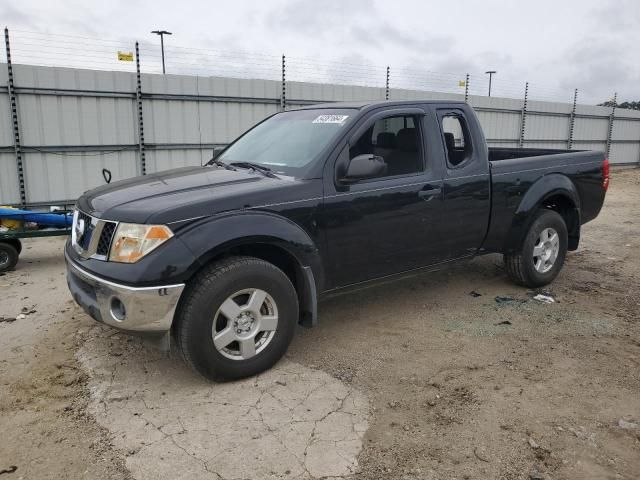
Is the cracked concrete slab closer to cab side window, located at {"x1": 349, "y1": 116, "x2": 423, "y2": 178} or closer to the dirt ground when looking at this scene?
the dirt ground

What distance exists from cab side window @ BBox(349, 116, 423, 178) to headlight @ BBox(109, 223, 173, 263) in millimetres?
1857

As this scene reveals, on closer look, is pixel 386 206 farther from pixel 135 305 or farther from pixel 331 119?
pixel 135 305

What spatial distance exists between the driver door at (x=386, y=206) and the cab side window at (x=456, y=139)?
24cm

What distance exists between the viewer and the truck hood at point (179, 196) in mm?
3246

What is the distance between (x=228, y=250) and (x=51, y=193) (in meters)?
7.63

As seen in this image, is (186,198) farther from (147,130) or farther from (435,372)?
(147,130)

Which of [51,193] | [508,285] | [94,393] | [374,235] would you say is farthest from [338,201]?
[51,193]

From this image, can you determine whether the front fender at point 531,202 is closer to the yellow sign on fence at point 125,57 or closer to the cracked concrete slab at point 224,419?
the cracked concrete slab at point 224,419

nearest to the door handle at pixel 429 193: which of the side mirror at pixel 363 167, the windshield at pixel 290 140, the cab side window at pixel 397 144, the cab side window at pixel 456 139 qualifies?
the cab side window at pixel 397 144

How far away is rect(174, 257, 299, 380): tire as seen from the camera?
326 centimetres

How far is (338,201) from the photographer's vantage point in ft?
12.7

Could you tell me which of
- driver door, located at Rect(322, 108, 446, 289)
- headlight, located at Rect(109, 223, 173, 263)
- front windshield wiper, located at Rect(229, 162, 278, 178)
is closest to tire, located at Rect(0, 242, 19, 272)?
front windshield wiper, located at Rect(229, 162, 278, 178)


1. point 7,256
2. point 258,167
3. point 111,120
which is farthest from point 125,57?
point 258,167

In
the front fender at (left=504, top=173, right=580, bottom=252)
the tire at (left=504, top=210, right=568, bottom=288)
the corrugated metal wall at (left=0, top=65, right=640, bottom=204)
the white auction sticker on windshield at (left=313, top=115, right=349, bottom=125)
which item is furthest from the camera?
the corrugated metal wall at (left=0, top=65, right=640, bottom=204)
